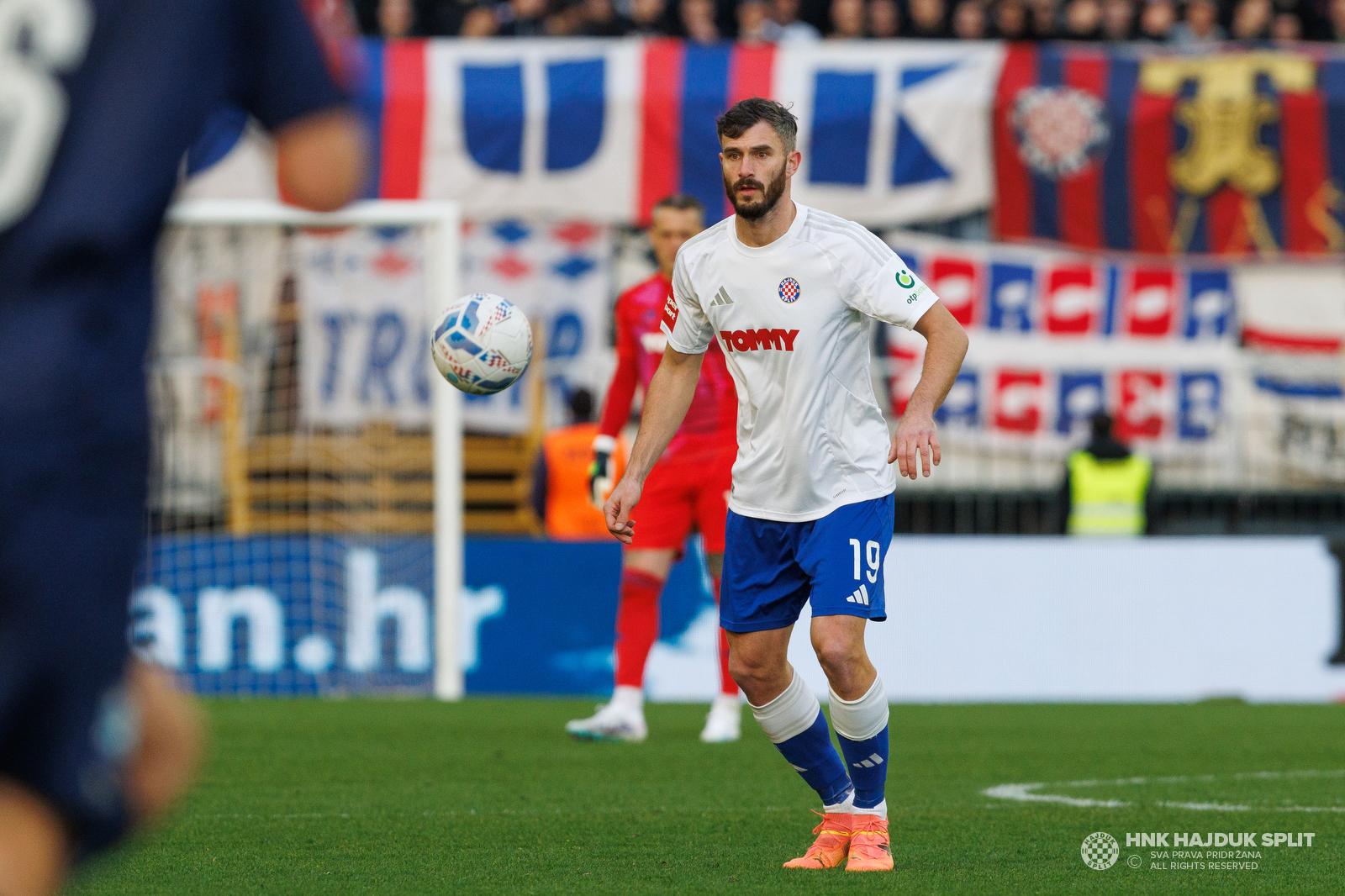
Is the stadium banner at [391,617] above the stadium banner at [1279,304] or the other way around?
the other way around

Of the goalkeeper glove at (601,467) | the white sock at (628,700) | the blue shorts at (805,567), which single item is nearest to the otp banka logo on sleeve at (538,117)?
the goalkeeper glove at (601,467)

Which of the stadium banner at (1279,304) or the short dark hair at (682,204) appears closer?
the short dark hair at (682,204)

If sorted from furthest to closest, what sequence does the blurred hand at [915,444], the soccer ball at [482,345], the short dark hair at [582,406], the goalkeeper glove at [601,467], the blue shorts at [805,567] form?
1. the short dark hair at [582,406]
2. the goalkeeper glove at [601,467]
3. the soccer ball at [482,345]
4. the blue shorts at [805,567]
5. the blurred hand at [915,444]

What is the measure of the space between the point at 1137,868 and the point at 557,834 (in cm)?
177

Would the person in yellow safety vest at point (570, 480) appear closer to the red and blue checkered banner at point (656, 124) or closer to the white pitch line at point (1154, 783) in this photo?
the red and blue checkered banner at point (656, 124)

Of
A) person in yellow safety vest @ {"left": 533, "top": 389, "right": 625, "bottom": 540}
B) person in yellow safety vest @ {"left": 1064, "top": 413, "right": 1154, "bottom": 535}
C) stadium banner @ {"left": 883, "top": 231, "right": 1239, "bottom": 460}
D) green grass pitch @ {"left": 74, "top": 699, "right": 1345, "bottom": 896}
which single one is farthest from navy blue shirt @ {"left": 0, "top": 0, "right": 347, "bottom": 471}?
stadium banner @ {"left": 883, "top": 231, "right": 1239, "bottom": 460}

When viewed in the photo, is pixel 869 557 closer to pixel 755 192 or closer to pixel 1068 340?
pixel 755 192

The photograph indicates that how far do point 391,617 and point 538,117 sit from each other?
16.2 ft

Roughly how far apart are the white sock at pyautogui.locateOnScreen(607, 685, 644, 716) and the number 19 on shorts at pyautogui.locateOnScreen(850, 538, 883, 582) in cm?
371

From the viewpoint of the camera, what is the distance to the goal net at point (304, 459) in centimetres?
1184

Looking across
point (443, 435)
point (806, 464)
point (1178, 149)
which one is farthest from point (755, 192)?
point (1178, 149)

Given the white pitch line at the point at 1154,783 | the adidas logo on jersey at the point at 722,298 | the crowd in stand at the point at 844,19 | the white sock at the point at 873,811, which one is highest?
the crowd in stand at the point at 844,19

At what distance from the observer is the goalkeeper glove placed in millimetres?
8648

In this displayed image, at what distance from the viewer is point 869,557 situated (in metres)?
5.27
